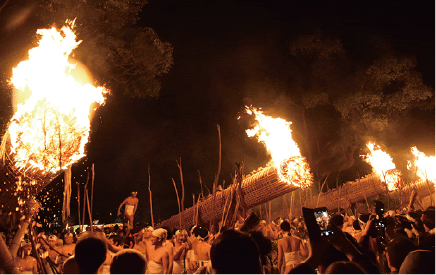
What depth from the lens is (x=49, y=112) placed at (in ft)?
23.2

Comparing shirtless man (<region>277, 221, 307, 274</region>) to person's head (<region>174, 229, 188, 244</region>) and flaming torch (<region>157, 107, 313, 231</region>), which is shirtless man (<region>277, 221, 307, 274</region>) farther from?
person's head (<region>174, 229, 188, 244</region>)

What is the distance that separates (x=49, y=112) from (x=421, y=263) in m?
7.07

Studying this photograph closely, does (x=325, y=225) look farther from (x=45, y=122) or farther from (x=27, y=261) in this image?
(x=27, y=261)

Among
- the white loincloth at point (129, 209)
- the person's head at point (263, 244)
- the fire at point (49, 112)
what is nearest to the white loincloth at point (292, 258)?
the person's head at point (263, 244)

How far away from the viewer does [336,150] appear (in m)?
21.8

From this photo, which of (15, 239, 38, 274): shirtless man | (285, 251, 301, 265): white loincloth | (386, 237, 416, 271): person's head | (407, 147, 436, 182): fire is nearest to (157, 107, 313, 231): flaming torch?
(285, 251, 301, 265): white loincloth

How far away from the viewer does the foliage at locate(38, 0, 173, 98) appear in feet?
36.7

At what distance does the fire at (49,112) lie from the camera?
637cm

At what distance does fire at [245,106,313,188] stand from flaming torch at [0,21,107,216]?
4.81m

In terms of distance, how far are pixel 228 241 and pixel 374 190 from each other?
47.6 feet

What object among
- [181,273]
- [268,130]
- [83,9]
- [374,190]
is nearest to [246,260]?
[181,273]

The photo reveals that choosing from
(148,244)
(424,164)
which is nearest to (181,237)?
(148,244)

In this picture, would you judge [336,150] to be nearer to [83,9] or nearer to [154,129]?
[154,129]

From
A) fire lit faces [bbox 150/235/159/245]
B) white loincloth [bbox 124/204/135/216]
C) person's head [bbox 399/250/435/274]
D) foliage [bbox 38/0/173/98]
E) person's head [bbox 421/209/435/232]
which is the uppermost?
foliage [bbox 38/0/173/98]
